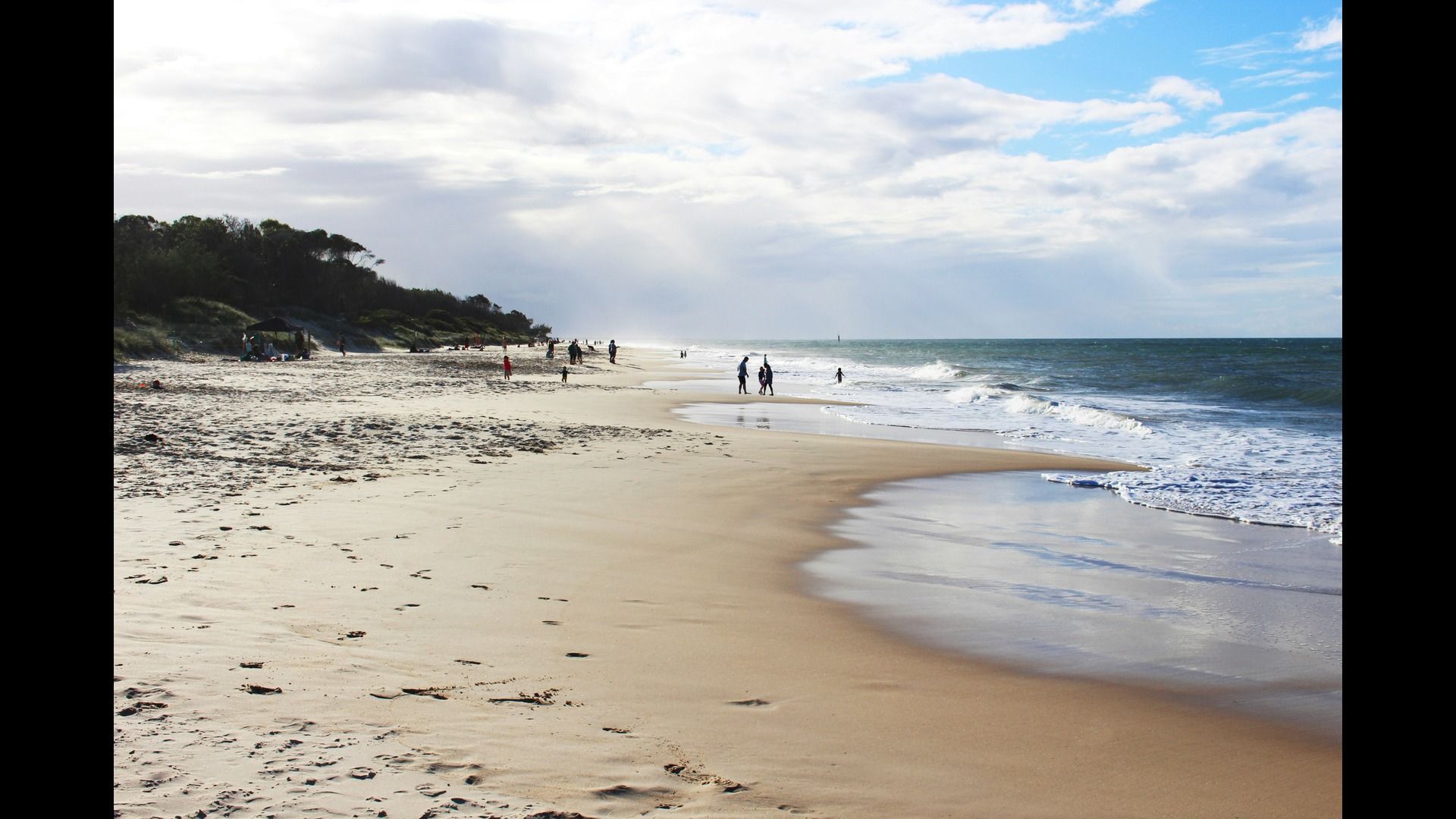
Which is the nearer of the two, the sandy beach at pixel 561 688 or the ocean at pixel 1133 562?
the sandy beach at pixel 561 688

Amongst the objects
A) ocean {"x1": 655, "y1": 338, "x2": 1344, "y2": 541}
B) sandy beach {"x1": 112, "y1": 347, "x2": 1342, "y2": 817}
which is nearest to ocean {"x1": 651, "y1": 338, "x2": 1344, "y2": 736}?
ocean {"x1": 655, "y1": 338, "x2": 1344, "y2": 541}

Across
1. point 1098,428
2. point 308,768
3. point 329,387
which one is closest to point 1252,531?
point 308,768

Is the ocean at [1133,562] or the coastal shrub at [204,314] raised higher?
the coastal shrub at [204,314]

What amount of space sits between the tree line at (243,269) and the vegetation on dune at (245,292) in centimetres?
8

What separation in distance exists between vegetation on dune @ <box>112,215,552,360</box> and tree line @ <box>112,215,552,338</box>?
8 centimetres

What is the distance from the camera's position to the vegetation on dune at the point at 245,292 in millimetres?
43312

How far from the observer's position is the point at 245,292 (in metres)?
61.9

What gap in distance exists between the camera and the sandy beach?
3.85 metres

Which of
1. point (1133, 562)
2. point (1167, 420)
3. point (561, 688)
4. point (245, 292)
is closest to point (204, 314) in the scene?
point (245, 292)

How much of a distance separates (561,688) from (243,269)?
70.3 metres

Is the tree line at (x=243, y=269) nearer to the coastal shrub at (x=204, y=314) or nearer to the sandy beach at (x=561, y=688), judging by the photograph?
the coastal shrub at (x=204, y=314)

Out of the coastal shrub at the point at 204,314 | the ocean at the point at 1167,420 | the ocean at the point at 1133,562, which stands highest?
the coastal shrub at the point at 204,314

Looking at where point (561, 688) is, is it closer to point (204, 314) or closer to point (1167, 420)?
point (1167, 420)

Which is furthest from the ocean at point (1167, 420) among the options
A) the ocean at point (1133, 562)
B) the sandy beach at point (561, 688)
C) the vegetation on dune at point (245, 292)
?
the vegetation on dune at point (245, 292)
